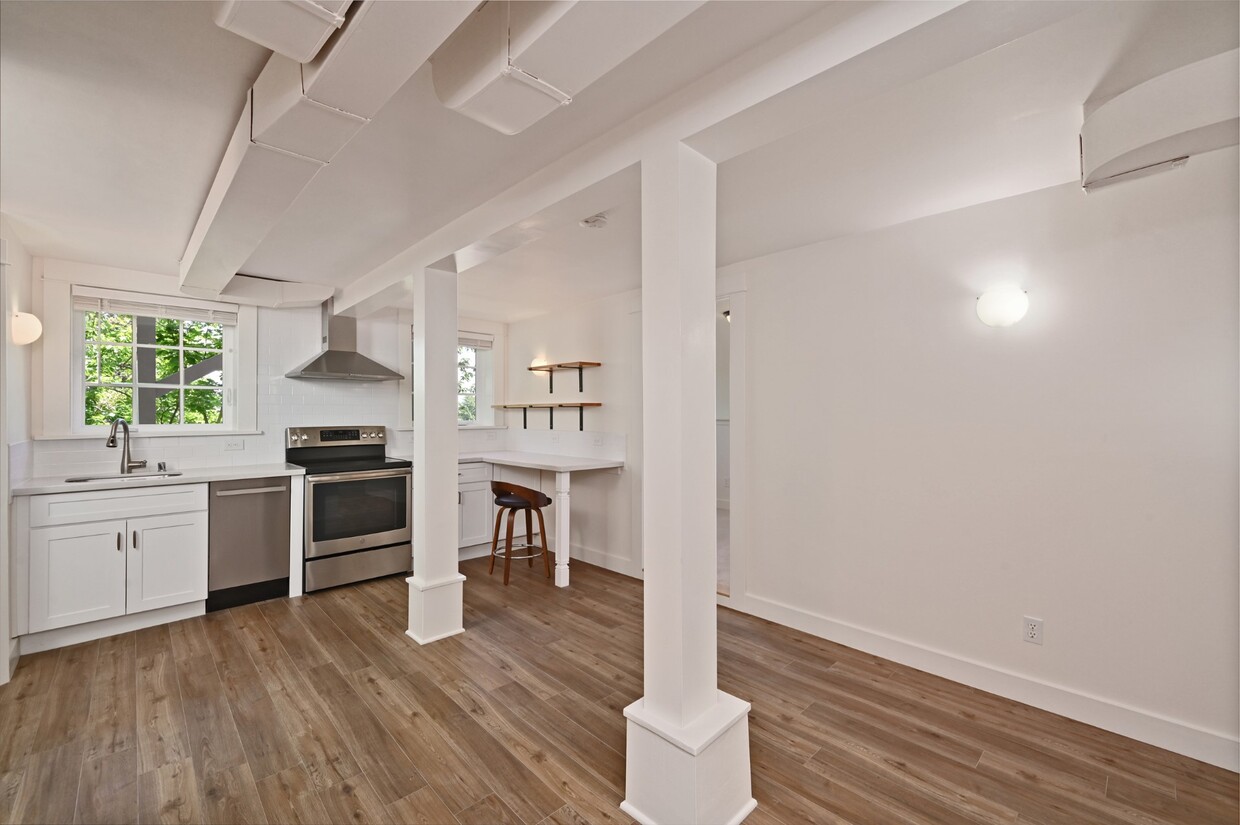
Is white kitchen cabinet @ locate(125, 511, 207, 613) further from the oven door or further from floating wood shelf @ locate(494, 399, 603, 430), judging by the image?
floating wood shelf @ locate(494, 399, 603, 430)

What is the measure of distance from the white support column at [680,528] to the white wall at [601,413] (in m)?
2.55

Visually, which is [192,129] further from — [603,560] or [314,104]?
[603,560]

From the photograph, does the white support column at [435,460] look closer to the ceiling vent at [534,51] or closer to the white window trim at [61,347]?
the ceiling vent at [534,51]

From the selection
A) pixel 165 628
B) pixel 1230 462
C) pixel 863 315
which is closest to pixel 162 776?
pixel 165 628

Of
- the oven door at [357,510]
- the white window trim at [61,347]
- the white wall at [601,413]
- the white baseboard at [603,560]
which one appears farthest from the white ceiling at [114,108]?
A: the white baseboard at [603,560]

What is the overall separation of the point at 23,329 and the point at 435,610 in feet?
9.24

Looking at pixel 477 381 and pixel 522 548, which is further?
pixel 477 381

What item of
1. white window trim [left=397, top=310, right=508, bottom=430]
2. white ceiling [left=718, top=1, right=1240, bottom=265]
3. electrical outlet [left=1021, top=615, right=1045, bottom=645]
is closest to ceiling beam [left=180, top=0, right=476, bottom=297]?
white ceiling [left=718, top=1, right=1240, bottom=265]

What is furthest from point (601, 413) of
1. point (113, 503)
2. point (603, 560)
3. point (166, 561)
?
point (113, 503)

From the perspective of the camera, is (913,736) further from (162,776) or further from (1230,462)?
(162,776)

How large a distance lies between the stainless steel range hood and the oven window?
2.98 ft

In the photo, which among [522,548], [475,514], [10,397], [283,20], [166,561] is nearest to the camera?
[283,20]

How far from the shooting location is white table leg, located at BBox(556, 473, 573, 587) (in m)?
4.21

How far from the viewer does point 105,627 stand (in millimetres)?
3258
